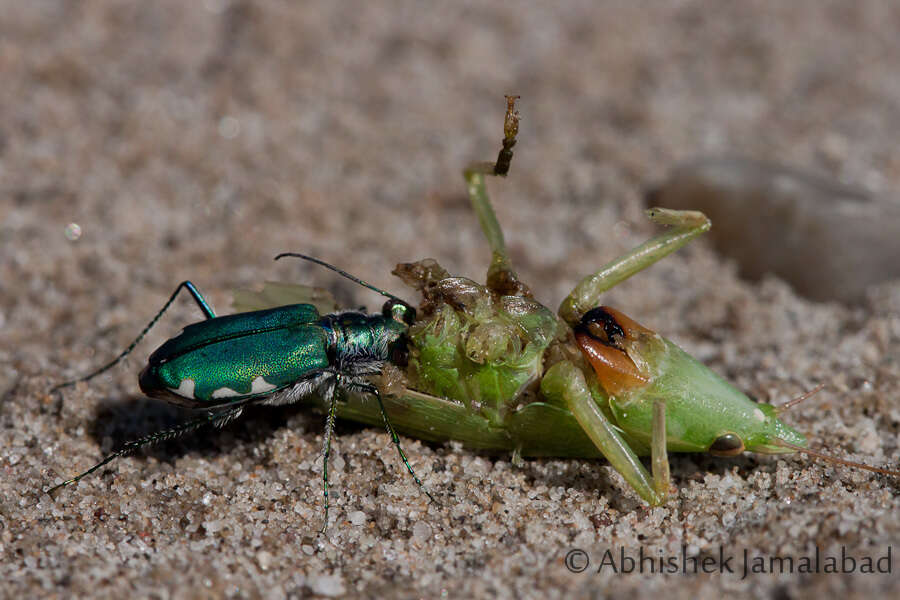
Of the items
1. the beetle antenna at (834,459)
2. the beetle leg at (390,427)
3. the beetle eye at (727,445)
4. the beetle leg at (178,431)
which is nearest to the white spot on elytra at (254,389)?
the beetle leg at (178,431)

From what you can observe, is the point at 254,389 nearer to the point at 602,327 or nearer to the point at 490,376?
the point at 490,376

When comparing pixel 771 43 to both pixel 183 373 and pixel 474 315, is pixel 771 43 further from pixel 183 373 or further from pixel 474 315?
pixel 183 373

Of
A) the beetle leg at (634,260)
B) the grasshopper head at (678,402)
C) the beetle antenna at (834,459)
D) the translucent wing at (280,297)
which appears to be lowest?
the beetle antenna at (834,459)

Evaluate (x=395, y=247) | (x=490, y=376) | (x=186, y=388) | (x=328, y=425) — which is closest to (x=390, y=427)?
(x=328, y=425)

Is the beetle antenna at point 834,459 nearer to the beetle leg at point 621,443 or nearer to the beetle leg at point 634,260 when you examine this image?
the beetle leg at point 621,443

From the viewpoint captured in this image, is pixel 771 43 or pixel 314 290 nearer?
pixel 314 290

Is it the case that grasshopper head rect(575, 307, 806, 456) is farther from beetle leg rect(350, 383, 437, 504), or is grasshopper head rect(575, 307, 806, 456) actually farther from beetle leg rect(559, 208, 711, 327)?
beetle leg rect(350, 383, 437, 504)

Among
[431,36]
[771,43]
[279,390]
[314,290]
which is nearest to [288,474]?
[279,390]

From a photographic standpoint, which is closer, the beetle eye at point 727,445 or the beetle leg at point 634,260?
the beetle eye at point 727,445
